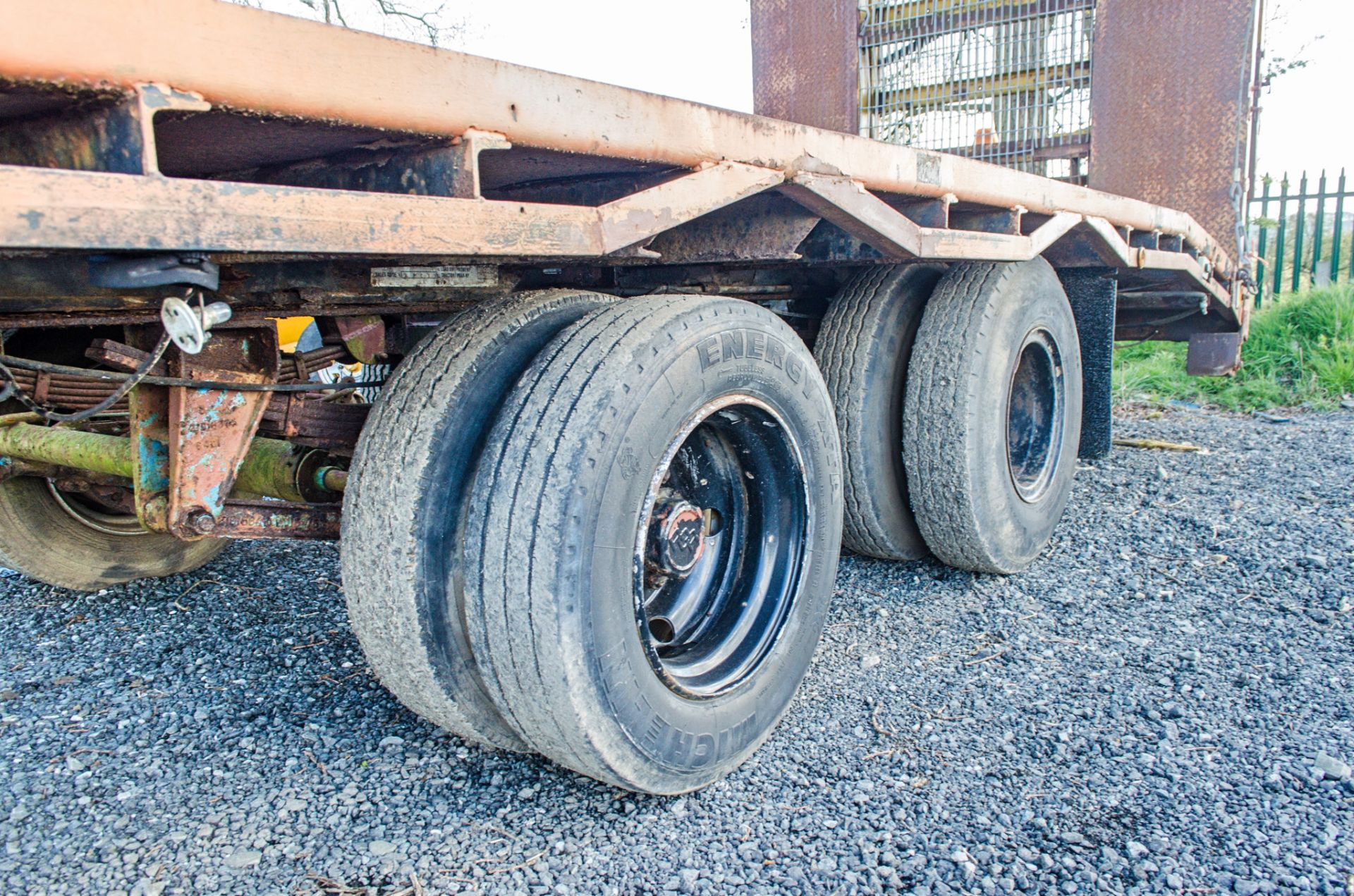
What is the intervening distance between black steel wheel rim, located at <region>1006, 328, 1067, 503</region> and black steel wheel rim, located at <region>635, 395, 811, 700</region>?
5.24 feet

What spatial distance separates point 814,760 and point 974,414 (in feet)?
4.39

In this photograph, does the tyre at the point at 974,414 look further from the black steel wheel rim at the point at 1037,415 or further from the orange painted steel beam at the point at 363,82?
the orange painted steel beam at the point at 363,82

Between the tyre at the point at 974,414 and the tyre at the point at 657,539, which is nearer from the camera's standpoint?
the tyre at the point at 657,539

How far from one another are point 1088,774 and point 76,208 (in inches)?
86.2

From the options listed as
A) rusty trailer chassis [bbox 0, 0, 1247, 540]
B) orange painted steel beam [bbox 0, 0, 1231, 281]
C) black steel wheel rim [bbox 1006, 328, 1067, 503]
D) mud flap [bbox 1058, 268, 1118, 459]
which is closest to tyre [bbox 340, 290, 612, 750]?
rusty trailer chassis [bbox 0, 0, 1247, 540]

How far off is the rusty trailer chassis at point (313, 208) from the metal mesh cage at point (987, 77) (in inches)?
99.1

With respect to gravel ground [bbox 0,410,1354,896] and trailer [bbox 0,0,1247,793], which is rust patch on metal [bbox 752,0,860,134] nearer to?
trailer [bbox 0,0,1247,793]

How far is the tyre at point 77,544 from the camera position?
3.16m

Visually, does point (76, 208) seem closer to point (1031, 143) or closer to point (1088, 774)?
point (1088, 774)

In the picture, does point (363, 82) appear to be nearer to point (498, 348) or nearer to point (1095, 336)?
point (498, 348)

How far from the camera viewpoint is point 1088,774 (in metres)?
2.14

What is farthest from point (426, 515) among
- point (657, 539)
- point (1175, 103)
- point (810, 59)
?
point (1175, 103)

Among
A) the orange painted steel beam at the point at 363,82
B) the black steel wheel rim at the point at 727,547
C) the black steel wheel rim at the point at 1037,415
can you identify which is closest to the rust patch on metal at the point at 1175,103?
the black steel wheel rim at the point at 1037,415

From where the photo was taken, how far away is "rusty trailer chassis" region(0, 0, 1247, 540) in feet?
3.87
